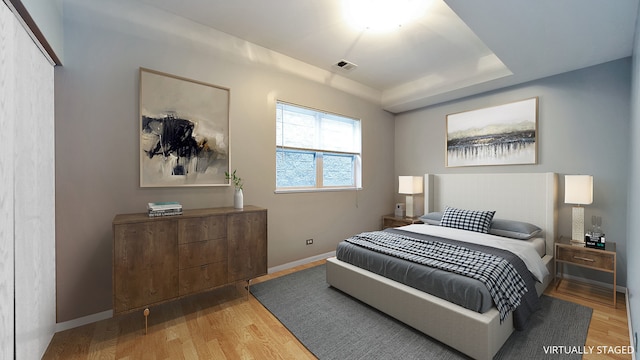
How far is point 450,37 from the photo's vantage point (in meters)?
2.78

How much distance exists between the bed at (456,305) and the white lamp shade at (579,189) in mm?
215

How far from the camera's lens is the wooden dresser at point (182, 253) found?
1.96 m

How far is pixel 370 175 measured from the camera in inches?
175

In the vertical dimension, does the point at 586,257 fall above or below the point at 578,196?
below

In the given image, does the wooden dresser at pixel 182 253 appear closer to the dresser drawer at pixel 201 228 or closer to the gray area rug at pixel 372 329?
the dresser drawer at pixel 201 228

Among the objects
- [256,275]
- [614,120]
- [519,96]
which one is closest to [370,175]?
[519,96]

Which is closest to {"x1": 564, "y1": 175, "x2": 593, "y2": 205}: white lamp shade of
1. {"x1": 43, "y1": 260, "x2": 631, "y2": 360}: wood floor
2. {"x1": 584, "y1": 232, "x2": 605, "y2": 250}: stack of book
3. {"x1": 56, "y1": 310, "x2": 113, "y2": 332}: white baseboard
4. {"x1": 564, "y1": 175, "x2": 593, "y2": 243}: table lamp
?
{"x1": 564, "y1": 175, "x2": 593, "y2": 243}: table lamp

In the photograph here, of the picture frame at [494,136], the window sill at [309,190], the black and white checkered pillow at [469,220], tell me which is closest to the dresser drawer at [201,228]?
the window sill at [309,190]

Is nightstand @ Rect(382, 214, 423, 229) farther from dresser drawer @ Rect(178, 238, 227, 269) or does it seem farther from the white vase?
dresser drawer @ Rect(178, 238, 227, 269)

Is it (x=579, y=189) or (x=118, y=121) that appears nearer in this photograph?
(x=118, y=121)

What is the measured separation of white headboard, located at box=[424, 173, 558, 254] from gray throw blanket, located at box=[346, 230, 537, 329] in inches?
48.2

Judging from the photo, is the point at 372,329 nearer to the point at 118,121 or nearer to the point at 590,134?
the point at 118,121

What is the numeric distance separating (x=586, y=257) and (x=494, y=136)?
5.80 ft

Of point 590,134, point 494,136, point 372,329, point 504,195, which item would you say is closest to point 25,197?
point 372,329
